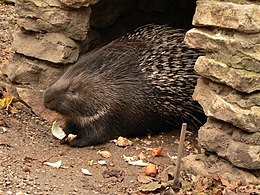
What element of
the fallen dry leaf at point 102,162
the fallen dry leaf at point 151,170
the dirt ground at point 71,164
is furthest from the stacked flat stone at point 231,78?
the fallen dry leaf at point 102,162

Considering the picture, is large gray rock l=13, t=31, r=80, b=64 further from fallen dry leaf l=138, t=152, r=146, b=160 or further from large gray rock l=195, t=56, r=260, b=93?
large gray rock l=195, t=56, r=260, b=93

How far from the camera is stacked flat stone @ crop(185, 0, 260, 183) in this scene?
2.92 m

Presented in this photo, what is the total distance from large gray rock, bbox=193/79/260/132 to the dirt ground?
0.35 metres

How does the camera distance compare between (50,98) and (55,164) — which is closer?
(55,164)

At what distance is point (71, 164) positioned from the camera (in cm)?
353

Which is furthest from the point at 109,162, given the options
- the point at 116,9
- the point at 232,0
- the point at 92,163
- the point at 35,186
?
the point at 116,9

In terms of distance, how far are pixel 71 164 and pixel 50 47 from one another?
1.04 m

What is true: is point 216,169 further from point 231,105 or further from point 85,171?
point 85,171

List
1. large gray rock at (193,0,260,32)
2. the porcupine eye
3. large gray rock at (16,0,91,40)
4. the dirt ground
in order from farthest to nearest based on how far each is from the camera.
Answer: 1. large gray rock at (16,0,91,40)
2. the porcupine eye
3. the dirt ground
4. large gray rock at (193,0,260,32)

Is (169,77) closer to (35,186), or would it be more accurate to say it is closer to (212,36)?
(212,36)

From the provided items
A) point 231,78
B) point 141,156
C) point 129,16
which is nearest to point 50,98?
point 141,156

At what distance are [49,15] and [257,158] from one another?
1.87 meters

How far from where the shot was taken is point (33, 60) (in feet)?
14.2

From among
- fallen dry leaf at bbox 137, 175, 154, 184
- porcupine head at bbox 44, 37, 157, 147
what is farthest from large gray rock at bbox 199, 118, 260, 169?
porcupine head at bbox 44, 37, 157, 147
